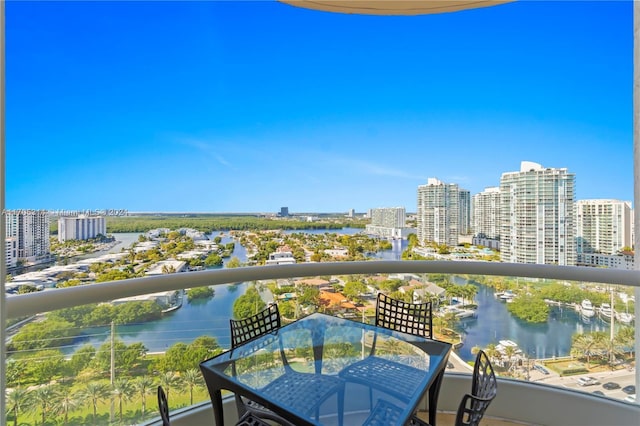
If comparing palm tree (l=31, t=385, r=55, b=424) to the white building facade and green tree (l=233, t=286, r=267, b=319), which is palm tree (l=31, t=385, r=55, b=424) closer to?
green tree (l=233, t=286, r=267, b=319)

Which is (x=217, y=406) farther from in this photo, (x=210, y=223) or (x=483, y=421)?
(x=210, y=223)

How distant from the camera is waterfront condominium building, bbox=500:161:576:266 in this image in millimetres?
3219

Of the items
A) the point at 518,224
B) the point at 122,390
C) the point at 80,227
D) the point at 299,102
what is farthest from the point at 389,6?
the point at 80,227

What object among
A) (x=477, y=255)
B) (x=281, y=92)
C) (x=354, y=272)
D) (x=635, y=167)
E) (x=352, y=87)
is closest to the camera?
(x=354, y=272)

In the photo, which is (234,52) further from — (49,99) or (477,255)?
(477,255)

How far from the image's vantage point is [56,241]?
198 inches

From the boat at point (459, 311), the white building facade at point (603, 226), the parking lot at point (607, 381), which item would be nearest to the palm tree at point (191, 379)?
the boat at point (459, 311)

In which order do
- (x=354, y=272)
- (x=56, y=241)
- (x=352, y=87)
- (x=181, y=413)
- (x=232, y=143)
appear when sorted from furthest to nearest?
(x=232, y=143), (x=352, y=87), (x=56, y=241), (x=354, y=272), (x=181, y=413)

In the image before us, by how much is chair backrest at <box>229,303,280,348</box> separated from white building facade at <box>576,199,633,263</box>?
2782mm

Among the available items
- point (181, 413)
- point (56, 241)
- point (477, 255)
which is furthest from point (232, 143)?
point (181, 413)

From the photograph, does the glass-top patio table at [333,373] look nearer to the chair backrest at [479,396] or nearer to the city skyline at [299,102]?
the chair backrest at [479,396]

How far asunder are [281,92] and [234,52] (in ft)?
4.57

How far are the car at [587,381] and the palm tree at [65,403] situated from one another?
3.34 metres

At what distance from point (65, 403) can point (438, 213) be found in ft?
14.4
